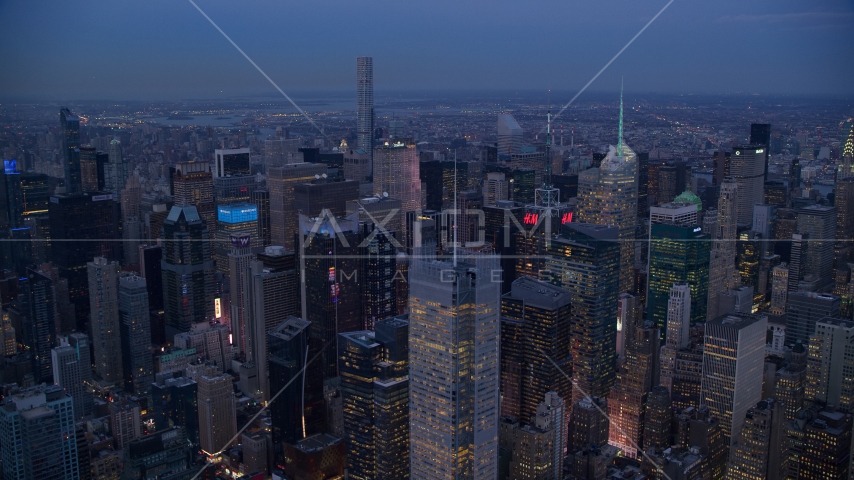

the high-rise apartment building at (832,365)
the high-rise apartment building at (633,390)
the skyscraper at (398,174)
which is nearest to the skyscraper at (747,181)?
the high-rise apartment building at (633,390)

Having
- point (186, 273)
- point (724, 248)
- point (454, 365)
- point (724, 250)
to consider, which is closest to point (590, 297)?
point (724, 250)

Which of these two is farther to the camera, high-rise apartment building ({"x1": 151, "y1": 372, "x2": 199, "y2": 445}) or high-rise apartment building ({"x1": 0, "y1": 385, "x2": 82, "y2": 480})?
high-rise apartment building ({"x1": 151, "y1": 372, "x2": 199, "y2": 445})

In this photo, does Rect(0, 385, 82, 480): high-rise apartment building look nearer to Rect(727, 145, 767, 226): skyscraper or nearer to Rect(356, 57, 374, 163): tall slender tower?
Rect(356, 57, 374, 163): tall slender tower

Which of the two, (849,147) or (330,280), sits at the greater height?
(849,147)

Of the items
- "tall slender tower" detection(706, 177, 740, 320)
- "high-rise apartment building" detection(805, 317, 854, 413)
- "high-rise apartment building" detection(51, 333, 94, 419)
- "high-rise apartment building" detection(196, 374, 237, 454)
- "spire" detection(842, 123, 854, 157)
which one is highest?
"spire" detection(842, 123, 854, 157)

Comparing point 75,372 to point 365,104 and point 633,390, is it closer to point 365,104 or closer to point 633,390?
point 365,104

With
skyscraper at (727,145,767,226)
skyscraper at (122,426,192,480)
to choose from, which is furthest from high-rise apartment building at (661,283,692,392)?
skyscraper at (122,426,192,480)
